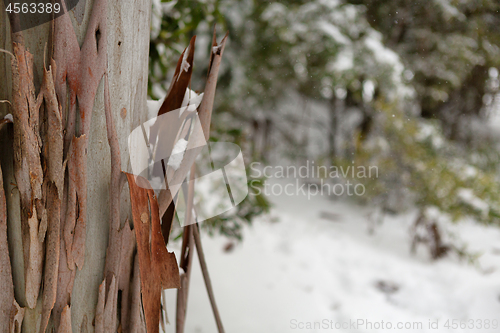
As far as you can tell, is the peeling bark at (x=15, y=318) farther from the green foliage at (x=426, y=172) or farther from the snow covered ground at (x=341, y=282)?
the green foliage at (x=426, y=172)

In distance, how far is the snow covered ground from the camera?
0.83 meters

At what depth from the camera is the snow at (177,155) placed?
13.1 inches

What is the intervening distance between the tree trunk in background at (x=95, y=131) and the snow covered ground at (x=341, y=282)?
1.70ft

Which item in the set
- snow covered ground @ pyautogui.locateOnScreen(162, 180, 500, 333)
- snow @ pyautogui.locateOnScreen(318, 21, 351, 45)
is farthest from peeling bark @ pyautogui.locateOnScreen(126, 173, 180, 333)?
snow @ pyautogui.locateOnScreen(318, 21, 351, 45)

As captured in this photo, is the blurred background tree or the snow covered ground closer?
the snow covered ground

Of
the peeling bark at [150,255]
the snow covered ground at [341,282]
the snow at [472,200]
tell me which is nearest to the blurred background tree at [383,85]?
the snow at [472,200]

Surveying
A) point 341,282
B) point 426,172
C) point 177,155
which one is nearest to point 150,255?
point 177,155

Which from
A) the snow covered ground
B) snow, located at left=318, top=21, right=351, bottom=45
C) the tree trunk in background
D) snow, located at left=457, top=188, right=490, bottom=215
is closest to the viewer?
the tree trunk in background

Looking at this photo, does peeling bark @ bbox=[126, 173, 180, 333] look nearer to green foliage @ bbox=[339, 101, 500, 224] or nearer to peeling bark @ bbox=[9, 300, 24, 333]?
peeling bark @ bbox=[9, 300, 24, 333]

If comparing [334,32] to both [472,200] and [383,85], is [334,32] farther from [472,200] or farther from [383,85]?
[472,200]

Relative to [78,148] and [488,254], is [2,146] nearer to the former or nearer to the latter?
[78,148]

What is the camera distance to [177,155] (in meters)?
0.34

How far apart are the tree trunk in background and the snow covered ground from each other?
1.70 feet

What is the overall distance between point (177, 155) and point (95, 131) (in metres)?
0.08
